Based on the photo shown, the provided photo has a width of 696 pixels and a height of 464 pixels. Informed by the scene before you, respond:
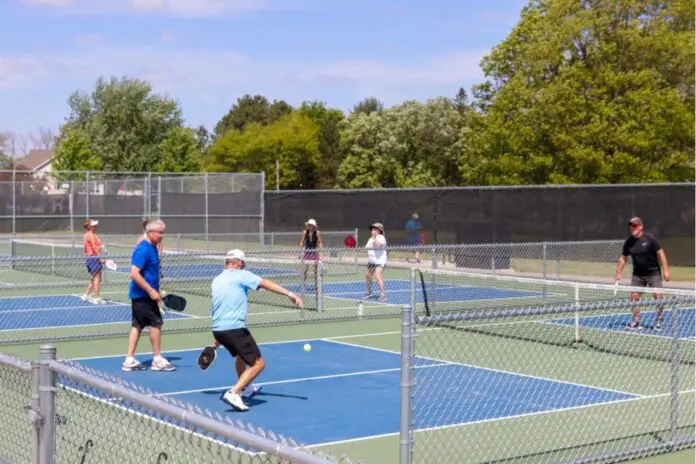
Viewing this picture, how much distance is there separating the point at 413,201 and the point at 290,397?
71.9ft

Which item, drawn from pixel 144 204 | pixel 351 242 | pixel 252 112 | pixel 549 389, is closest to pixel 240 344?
pixel 549 389

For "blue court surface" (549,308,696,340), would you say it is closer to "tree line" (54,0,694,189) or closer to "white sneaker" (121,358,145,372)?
"white sneaker" (121,358,145,372)

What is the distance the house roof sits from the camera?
420ft

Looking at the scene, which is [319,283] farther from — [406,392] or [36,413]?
[36,413]

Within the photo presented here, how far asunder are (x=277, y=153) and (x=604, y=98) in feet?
172

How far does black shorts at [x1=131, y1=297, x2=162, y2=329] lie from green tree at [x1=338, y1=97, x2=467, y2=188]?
58.8 metres

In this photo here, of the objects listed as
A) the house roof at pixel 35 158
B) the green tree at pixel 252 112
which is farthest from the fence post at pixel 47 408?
the house roof at pixel 35 158

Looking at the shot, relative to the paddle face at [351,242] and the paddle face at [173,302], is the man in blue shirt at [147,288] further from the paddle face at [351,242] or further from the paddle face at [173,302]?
the paddle face at [351,242]

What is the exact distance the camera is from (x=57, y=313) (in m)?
18.7

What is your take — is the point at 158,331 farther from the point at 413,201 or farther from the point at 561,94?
the point at 561,94

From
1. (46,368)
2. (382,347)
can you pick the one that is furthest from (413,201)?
(46,368)

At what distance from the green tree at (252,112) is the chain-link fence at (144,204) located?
71471 millimetres

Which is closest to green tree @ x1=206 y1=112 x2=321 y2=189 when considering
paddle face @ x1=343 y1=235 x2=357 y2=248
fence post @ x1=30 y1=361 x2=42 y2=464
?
paddle face @ x1=343 y1=235 x2=357 y2=248

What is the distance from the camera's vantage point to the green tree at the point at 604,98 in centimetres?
3762
